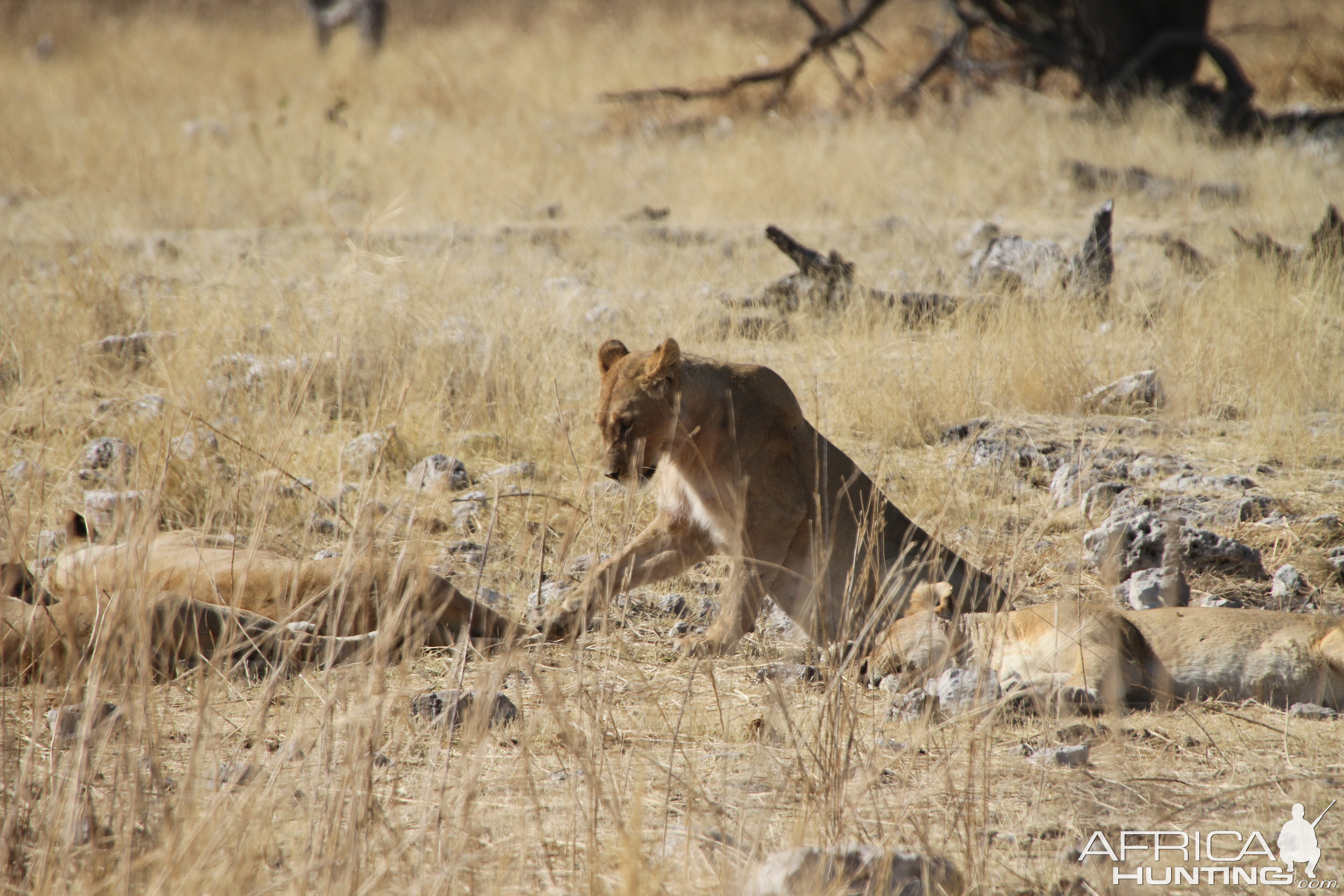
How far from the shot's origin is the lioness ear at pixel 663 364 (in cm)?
367

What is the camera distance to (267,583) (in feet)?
12.0

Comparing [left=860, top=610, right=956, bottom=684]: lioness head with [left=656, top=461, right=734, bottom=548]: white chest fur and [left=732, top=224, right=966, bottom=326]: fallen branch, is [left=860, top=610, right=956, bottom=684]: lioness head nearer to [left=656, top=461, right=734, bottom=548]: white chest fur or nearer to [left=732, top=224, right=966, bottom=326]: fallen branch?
[left=656, top=461, right=734, bottom=548]: white chest fur

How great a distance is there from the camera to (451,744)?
257 centimetres

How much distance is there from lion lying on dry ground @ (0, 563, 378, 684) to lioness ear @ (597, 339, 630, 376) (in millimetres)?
1166

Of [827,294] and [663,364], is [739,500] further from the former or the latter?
[827,294]

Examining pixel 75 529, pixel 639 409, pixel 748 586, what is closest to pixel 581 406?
pixel 639 409

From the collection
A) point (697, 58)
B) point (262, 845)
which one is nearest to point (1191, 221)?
point (262, 845)

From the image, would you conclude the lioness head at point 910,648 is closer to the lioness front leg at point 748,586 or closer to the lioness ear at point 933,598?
the lioness ear at point 933,598

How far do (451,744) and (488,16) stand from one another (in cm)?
3273

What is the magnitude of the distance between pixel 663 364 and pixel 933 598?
3.75 ft

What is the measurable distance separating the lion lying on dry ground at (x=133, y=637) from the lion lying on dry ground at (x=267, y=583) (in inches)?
2.3

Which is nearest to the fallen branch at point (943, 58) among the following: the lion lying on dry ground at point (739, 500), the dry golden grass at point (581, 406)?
the dry golden grass at point (581, 406)

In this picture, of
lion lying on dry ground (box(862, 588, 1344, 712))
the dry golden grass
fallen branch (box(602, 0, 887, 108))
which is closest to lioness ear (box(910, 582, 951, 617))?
lion lying on dry ground (box(862, 588, 1344, 712))

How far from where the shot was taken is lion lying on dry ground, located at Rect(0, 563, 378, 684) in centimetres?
257
